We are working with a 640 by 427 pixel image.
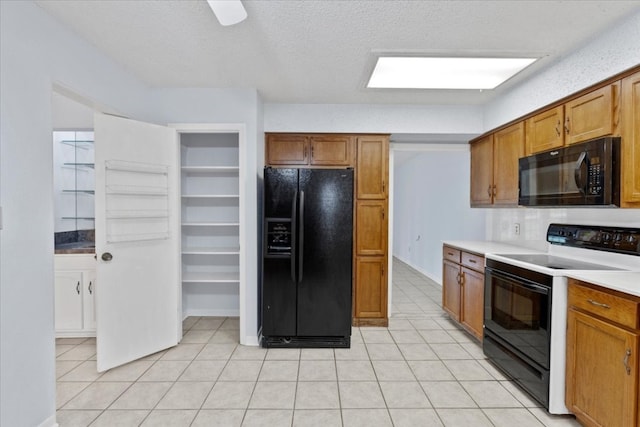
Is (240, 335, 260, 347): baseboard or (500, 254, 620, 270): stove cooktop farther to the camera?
(240, 335, 260, 347): baseboard

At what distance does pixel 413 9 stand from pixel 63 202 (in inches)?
167

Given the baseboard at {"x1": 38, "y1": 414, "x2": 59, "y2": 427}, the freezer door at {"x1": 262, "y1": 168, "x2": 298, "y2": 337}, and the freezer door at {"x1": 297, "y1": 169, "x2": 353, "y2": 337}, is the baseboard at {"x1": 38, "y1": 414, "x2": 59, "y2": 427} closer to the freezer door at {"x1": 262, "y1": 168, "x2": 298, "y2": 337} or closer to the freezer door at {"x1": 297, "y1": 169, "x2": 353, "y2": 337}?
the freezer door at {"x1": 262, "y1": 168, "x2": 298, "y2": 337}

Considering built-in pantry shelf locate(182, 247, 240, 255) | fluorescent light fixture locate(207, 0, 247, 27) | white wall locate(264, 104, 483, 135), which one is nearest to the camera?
fluorescent light fixture locate(207, 0, 247, 27)

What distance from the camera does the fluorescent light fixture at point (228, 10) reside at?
1.58m

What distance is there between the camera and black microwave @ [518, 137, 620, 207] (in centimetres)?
204

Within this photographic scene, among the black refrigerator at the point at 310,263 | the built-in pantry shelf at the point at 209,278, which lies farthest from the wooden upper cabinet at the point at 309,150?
the built-in pantry shelf at the point at 209,278

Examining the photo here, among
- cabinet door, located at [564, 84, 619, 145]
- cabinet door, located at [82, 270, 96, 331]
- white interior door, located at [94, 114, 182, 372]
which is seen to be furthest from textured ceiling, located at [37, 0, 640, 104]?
cabinet door, located at [82, 270, 96, 331]

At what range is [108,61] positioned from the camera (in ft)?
8.45

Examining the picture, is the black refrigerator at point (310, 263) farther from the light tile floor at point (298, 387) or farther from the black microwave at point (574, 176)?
the black microwave at point (574, 176)

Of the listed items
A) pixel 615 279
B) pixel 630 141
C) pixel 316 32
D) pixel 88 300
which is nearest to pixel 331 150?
pixel 316 32

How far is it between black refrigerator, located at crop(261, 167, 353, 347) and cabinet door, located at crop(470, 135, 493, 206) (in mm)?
1595

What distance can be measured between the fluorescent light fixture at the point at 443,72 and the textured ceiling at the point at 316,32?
130mm

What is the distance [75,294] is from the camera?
315 centimetres

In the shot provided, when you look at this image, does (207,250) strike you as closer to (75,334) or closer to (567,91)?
(75,334)
